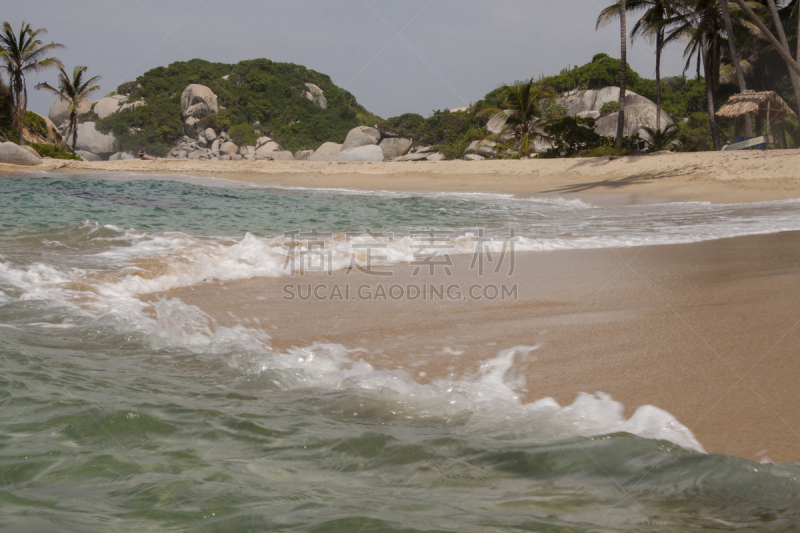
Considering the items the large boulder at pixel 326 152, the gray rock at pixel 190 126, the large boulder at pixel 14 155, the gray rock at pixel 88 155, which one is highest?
the gray rock at pixel 190 126

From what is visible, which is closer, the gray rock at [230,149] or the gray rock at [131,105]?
the gray rock at [230,149]

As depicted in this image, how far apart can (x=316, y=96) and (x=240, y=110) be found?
32.9 ft

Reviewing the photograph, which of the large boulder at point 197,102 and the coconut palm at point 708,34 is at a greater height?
the large boulder at point 197,102

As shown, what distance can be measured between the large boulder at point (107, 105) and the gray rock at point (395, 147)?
3141 centimetres

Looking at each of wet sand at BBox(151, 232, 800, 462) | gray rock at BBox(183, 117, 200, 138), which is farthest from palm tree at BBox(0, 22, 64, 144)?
wet sand at BBox(151, 232, 800, 462)

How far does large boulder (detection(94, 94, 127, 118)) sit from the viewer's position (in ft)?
172

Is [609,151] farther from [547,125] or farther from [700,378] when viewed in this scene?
[700,378]

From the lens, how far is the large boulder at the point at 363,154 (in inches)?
1254

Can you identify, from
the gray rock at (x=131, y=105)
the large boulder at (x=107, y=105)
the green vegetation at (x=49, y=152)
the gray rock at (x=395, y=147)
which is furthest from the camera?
the large boulder at (x=107, y=105)

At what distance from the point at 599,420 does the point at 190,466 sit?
150cm

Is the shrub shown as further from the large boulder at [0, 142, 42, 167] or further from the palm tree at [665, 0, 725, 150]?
the palm tree at [665, 0, 725, 150]

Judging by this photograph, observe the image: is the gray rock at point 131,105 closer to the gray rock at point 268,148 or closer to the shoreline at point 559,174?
the gray rock at point 268,148

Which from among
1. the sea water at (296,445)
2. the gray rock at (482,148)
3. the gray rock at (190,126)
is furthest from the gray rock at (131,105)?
the sea water at (296,445)

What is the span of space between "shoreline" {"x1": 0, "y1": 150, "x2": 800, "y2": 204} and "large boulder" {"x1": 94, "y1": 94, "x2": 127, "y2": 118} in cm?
2757
